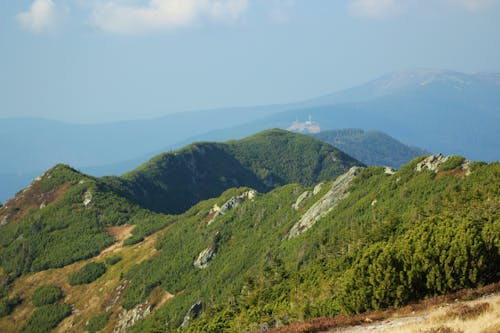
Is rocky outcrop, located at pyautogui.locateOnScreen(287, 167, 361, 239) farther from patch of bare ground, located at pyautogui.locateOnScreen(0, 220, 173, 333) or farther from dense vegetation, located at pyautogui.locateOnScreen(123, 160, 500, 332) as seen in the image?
patch of bare ground, located at pyautogui.locateOnScreen(0, 220, 173, 333)

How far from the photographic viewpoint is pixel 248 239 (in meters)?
147

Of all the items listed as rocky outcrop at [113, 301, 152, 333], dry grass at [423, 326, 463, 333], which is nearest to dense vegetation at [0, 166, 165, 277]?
rocky outcrop at [113, 301, 152, 333]

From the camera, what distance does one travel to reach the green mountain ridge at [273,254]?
149ft

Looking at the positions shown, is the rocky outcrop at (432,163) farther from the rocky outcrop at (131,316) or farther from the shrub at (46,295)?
the shrub at (46,295)

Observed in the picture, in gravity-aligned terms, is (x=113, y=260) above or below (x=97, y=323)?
above

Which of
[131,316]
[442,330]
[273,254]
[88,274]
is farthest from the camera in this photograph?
[88,274]

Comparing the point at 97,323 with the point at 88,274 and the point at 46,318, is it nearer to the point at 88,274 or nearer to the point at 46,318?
the point at 46,318

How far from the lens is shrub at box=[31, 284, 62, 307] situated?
500 feet

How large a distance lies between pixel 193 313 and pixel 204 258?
35.5m

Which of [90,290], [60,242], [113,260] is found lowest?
[90,290]

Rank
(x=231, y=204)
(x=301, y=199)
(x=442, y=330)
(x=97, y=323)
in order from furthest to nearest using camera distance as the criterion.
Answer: (x=231, y=204) < (x=301, y=199) < (x=97, y=323) < (x=442, y=330)

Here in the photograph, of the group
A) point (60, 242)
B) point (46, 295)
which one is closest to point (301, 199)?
point (46, 295)

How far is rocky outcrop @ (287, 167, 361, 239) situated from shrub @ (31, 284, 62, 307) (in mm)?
81310

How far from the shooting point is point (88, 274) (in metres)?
161
